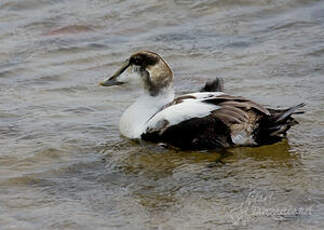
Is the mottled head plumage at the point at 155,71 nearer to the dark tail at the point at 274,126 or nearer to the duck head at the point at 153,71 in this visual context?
the duck head at the point at 153,71

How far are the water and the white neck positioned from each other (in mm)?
125

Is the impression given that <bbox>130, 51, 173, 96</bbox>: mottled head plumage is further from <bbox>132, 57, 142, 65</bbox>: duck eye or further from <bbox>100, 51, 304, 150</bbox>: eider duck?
<bbox>100, 51, 304, 150</bbox>: eider duck

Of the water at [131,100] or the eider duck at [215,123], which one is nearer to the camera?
the water at [131,100]

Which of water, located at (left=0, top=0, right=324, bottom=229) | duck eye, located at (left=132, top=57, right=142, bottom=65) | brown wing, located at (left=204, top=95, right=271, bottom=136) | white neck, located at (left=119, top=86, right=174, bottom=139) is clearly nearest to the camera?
water, located at (left=0, top=0, right=324, bottom=229)

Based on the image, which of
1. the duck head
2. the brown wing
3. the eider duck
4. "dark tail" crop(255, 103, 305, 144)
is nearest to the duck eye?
the duck head

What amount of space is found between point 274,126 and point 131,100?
6.91ft

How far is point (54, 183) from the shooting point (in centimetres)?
618

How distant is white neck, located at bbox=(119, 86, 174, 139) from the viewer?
23.2ft

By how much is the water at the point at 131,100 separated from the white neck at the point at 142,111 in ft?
0.41

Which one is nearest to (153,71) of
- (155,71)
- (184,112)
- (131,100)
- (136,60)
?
(155,71)

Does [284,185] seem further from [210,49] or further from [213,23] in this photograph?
[213,23]

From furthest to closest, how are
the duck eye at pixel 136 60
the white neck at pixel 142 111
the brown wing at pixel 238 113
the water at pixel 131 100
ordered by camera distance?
the duck eye at pixel 136 60 < the white neck at pixel 142 111 < the brown wing at pixel 238 113 < the water at pixel 131 100

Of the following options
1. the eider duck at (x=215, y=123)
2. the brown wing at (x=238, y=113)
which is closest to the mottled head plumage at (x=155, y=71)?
the eider duck at (x=215, y=123)

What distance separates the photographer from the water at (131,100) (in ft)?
18.2
